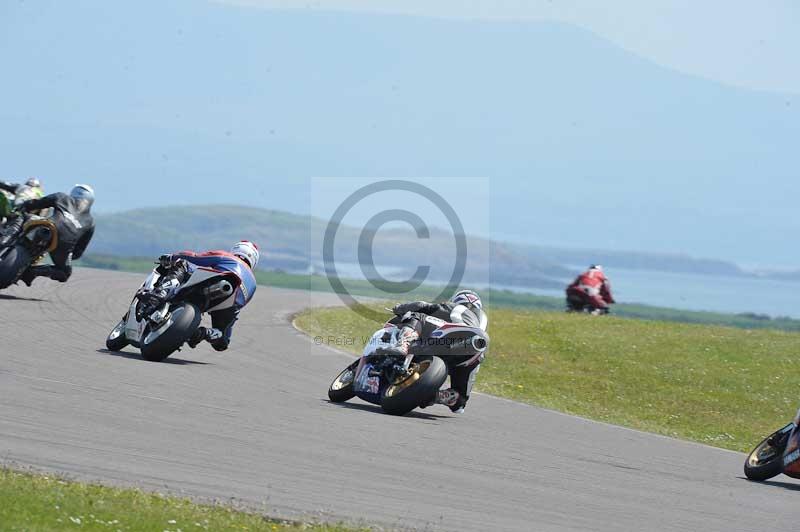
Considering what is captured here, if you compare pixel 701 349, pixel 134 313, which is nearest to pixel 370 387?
pixel 134 313

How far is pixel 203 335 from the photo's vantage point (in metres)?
16.5

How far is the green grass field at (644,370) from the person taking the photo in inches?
810

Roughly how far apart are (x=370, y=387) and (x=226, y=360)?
4.29m

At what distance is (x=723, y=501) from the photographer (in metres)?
11.4

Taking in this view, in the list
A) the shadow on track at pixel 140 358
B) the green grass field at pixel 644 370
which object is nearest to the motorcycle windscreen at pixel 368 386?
the shadow on track at pixel 140 358

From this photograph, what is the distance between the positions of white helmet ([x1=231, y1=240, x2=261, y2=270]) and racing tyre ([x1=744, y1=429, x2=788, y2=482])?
6.85 meters

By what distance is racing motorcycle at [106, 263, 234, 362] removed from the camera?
16.1 metres

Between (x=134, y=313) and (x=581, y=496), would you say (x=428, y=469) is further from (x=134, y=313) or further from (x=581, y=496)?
(x=134, y=313)

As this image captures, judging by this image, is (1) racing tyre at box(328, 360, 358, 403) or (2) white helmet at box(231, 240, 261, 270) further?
(2) white helmet at box(231, 240, 261, 270)

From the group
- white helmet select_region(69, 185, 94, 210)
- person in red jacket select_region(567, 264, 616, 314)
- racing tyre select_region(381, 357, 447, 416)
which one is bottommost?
person in red jacket select_region(567, 264, 616, 314)

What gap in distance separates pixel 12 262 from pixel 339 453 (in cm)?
1170

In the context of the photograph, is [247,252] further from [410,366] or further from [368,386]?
[410,366]

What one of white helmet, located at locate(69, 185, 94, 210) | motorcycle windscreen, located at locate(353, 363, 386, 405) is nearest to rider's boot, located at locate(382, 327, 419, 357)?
motorcycle windscreen, located at locate(353, 363, 386, 405)

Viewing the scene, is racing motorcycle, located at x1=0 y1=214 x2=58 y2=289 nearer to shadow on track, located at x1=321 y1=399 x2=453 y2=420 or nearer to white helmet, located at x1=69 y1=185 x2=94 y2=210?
white helmet, located at x1=69 y1=185 x2=94 y2=210
